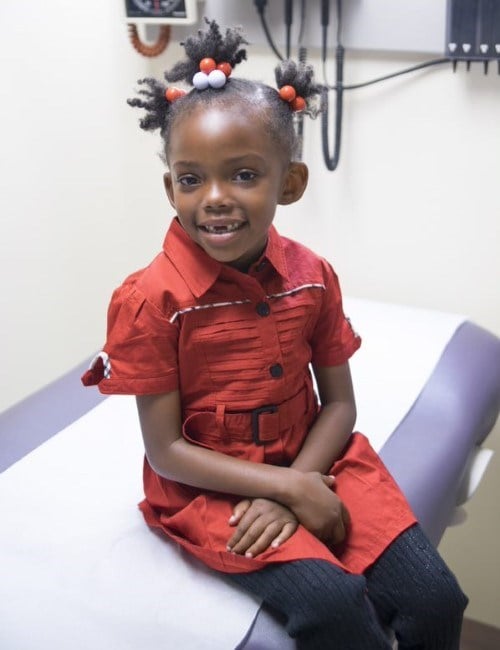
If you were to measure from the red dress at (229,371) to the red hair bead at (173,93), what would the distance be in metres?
0.14

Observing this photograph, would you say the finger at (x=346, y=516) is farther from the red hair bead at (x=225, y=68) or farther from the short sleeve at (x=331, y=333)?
the red hair bead at (x=225, y=68)

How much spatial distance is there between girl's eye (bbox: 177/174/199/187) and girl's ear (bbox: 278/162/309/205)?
112 millimetres

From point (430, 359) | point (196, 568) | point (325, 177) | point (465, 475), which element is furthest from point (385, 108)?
point (196, 568)

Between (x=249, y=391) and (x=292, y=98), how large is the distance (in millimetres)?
332

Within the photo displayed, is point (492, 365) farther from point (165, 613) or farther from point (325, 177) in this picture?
point (165, 613)

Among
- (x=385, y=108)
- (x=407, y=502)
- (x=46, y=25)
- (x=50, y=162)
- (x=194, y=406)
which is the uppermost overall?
(x=46, y=25)

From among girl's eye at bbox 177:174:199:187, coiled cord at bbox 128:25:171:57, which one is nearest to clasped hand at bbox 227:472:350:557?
girl's eye at bbox 177:174:199:187

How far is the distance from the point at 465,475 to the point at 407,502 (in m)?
0.28

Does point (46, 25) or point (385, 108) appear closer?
point (385, 108)

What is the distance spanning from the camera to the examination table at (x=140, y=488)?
0.85 metres

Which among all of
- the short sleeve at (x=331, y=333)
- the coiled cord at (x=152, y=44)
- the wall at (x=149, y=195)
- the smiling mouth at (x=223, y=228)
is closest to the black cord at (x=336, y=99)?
the wall at (x=149, y=195)

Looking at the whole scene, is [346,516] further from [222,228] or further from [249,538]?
[222,228]

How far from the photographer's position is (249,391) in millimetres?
929

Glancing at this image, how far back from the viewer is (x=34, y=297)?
191 cm
